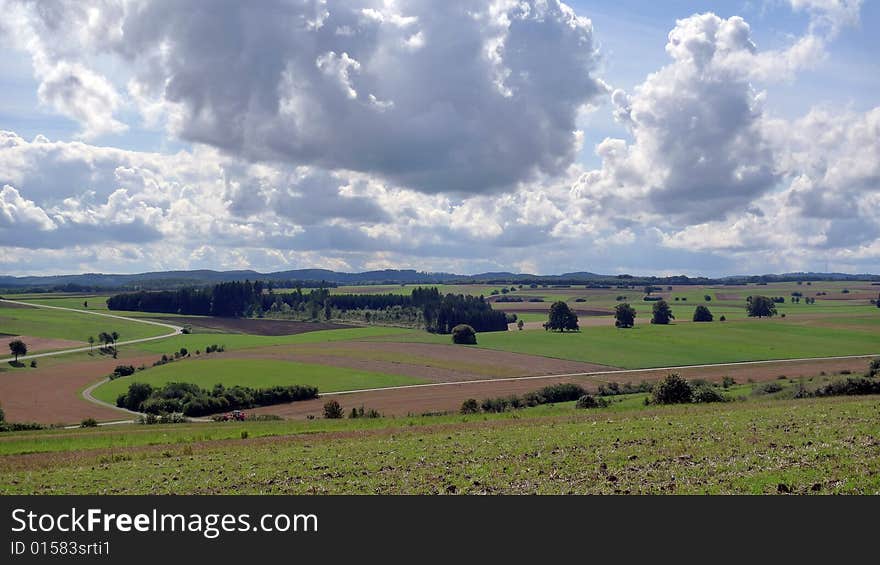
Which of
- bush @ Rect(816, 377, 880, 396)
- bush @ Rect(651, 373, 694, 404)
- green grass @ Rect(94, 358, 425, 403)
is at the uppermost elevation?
bush @ Rect(816, 377, 880, 396)

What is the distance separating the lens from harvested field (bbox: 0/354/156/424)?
74.3 meters

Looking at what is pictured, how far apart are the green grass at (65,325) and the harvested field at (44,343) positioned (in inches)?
164

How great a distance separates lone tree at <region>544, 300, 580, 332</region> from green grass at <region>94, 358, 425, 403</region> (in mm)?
79172

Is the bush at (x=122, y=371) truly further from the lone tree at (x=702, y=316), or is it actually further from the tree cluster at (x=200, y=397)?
the lone tree at (x=702, y=316)

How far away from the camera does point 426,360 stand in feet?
402

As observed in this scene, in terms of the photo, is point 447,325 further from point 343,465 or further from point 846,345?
point 343,465

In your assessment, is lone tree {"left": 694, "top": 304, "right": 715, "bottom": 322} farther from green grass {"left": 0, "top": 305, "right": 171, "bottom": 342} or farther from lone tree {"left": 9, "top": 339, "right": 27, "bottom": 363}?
lone tree {"left": 9, "top": 339, "right": 27, "bottom": 363}

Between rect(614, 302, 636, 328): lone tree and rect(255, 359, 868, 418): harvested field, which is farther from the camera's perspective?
rect(614, 302, 636, 328): lone tree

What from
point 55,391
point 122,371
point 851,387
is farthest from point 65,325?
point 851,387

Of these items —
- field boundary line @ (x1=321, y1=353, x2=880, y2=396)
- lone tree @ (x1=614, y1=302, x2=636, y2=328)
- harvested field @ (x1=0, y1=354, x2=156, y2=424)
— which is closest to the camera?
harvested field @ (x1=0, y1=354, x2=156, y2=424)

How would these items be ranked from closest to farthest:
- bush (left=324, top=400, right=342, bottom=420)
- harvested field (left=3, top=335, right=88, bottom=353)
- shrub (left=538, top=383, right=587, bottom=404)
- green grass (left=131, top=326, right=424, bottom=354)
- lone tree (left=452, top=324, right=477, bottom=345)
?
bush (left=324, top=400, right=342, bottom=420)
shrub (left=538, top=383, right=587, bottom=404)
harvested field (left=3, top=335, right=88, bottom=353)
green grass (left=131, top=326, right=424, bottom=354)
lone tree (left=452, top=324, right=477, bottom=345)

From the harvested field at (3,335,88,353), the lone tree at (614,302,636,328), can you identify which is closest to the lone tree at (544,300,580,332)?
the lone tree at (614,302,636,328)

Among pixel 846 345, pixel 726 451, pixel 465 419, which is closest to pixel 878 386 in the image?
pixel 465 419

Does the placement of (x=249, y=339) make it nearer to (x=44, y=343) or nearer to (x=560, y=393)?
(x=44, y=343)
